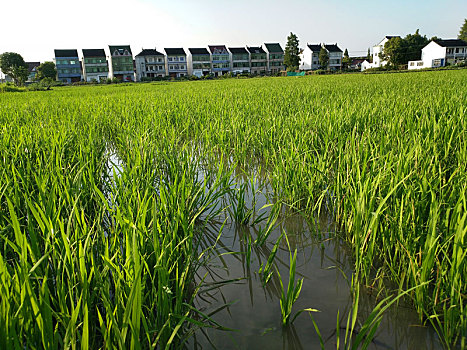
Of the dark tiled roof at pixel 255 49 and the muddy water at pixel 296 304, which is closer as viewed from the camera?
the muddy water at pixel 296 304

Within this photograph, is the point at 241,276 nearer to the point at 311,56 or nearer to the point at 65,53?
the point at 65,53

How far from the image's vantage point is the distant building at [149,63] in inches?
2680

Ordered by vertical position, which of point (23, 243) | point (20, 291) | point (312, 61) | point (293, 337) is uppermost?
point (312, 61)

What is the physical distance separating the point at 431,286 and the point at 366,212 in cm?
45

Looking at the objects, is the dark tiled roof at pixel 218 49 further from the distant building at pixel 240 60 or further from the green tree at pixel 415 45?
the green tree at pixel 415 45

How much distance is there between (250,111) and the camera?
19.9 ft

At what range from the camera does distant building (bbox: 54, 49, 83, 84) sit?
65438mm

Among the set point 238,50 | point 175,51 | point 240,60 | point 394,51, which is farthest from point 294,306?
point 238,50

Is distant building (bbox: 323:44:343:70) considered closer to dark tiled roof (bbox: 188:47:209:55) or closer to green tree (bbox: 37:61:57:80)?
dark tiled roof (bbox: 188:47:209:55)

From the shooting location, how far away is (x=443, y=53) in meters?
57.3

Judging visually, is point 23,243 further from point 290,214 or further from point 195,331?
point 290,214

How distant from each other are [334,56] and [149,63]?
40.1 meters

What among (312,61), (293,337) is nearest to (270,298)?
(293,337)

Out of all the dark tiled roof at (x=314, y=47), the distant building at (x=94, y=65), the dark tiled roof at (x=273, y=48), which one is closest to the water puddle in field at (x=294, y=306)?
the distant building at (x=94, y=65)
